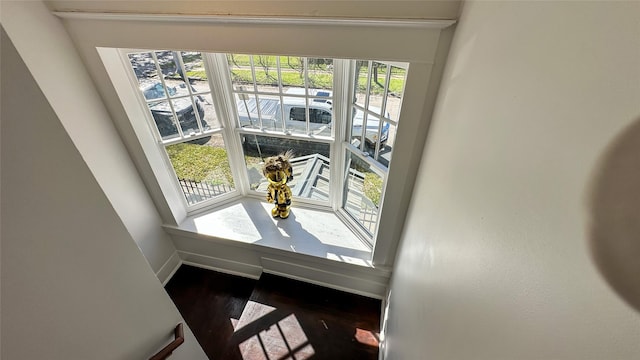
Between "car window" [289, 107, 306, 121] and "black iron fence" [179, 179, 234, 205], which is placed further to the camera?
"black iron fence" [179, 179, 234, 205]

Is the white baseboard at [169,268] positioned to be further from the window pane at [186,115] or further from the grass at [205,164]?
the window pane at [186,115]

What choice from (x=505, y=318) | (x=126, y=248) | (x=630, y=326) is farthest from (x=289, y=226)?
(x=630, y=326)

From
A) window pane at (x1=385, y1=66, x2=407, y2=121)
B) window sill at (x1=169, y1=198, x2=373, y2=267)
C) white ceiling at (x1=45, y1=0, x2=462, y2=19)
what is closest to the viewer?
white ceiling at (x1=45, y1=0, x2=462, y2=19)

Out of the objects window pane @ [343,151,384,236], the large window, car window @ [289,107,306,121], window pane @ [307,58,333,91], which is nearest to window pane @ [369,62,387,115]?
the large window

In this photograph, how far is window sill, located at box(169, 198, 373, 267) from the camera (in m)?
2.09

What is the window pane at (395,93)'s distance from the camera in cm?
136

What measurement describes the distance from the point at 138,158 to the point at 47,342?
5.36ft

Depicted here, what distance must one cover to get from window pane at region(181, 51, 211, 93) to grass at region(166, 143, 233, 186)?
0.49m

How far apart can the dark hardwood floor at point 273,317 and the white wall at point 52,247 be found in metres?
1.34

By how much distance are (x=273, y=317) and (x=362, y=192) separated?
1.25 meters

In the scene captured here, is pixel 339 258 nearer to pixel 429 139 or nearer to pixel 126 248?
pixel 429 139

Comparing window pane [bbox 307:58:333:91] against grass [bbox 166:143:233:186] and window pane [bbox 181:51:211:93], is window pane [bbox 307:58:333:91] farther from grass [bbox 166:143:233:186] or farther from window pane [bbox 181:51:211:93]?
grass [bbox 166:143:233:186]

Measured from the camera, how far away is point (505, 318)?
45 centimetres

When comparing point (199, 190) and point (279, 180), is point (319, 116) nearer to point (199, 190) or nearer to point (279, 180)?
point (279, 180)
